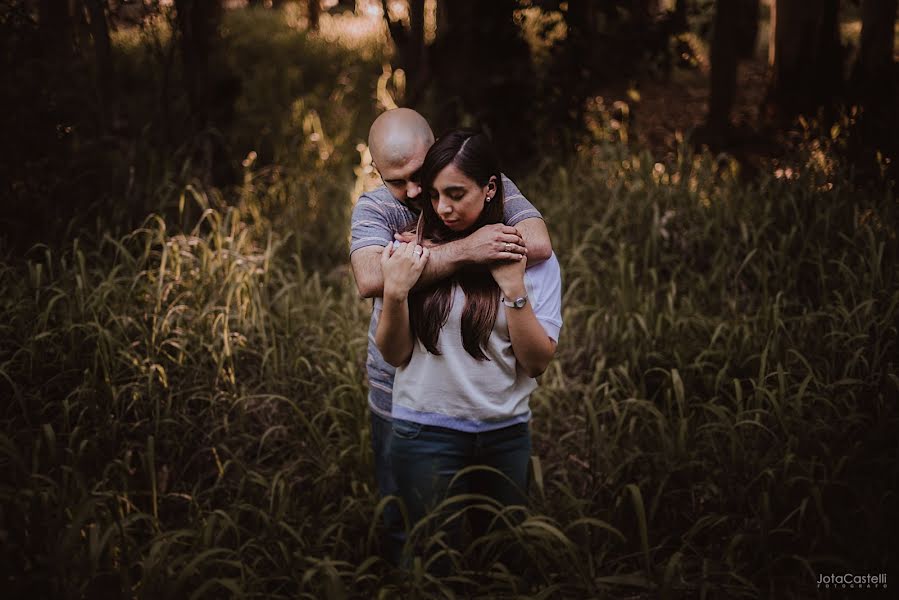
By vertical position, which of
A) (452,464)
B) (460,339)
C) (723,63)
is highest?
(723,63)

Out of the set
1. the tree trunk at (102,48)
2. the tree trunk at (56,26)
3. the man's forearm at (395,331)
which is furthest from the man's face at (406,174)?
the tree trunk at (102,48)

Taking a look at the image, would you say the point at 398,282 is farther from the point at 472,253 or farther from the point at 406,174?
the point at 406,174

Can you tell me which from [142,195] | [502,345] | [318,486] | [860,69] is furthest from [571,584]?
[860,69]

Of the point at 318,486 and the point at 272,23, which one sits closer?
the point at 318,486

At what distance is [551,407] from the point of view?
340 cm

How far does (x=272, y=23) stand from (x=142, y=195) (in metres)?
10.2

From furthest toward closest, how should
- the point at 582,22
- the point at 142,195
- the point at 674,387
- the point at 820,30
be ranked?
the point at 820,30 → the point at 582,22 → the point at 142,195 → the point at 674,387

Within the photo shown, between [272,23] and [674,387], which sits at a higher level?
[272,23]

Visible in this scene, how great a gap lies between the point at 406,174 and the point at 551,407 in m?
1.74

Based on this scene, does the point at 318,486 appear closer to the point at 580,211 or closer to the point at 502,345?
the point at 502,345

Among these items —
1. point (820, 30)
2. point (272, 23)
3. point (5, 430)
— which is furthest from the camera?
point (272, 23)

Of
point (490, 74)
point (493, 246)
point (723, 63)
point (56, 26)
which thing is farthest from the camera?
point (723, 63)

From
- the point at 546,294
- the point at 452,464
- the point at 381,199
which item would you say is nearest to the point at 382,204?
the point at 381,199

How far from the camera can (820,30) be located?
559 centimetres
